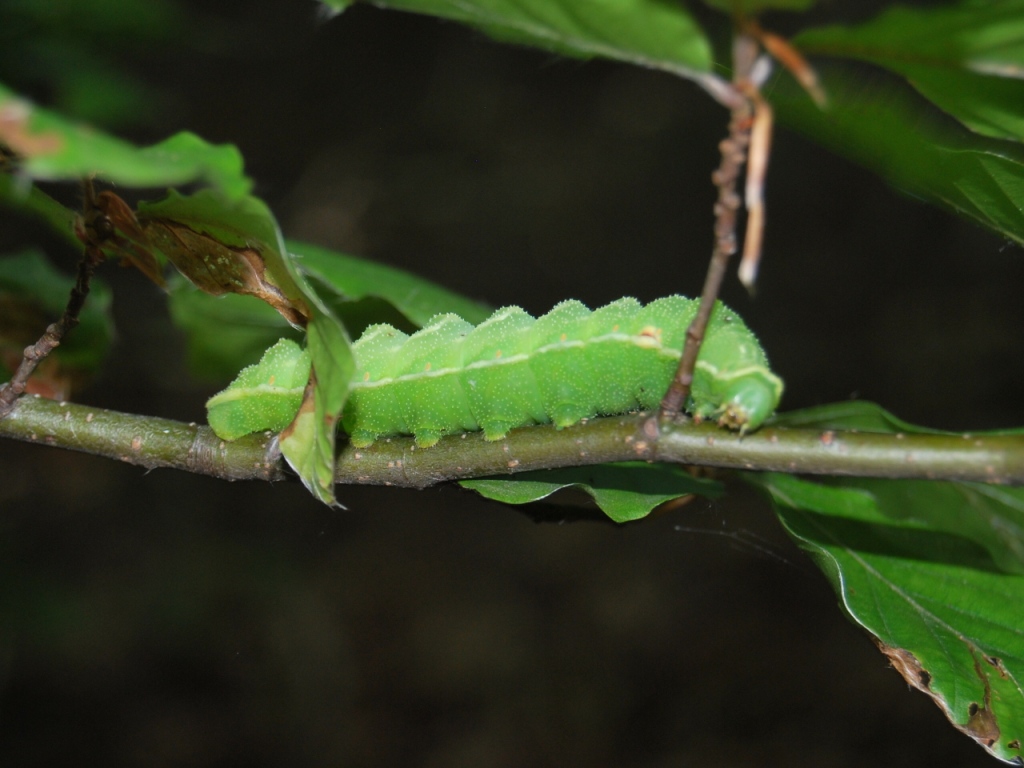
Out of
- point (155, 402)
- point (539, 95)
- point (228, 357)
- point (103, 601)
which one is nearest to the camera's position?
point (228, 357)

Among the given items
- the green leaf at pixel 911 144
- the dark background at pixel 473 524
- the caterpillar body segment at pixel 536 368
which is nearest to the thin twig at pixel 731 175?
the green leaf at pixel 911 144

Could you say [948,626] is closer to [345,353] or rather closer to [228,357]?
[345,353]

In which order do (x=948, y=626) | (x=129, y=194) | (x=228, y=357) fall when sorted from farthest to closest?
1. (x=129, y=194)
2. (x=228, y=357)
3. (x=948, y=626)

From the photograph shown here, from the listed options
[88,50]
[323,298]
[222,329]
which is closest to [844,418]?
[323,298]

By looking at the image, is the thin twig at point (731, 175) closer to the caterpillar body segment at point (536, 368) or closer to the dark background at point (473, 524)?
the caterpillar body segment at point (536, 368)

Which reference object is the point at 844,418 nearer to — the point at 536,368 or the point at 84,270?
the point at 536,368

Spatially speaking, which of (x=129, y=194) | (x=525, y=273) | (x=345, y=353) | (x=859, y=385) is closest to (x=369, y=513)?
(x=525, y=273)
